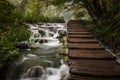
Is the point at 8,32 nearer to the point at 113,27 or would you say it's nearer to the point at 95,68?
the point at 113,27

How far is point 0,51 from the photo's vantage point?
455 inches

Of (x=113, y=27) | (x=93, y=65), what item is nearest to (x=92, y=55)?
(x=93, y=65)

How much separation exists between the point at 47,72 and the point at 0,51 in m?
2.78

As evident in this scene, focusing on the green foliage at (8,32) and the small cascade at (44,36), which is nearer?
the green foliage at (8,32)

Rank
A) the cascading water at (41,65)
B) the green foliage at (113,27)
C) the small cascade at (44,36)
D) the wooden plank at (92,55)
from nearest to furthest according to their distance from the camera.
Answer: the wooden plank at (92,55)
the green foliage at (113,27)
the cascading water at (41,65)
the small cascade at (44,36)

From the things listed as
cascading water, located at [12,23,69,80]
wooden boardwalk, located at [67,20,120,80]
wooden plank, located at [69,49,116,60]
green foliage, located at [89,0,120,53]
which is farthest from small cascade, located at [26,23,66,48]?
wooden boardwalk, located at [67,20,120,80]

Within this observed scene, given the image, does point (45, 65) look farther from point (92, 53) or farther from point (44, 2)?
point (92, 53)

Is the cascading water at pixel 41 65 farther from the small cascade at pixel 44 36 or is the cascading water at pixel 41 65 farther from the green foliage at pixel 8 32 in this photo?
the small cascade at pixel 44 36

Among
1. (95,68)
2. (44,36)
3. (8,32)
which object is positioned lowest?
(44,36)

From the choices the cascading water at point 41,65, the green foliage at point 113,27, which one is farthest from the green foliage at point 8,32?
the green foliage at point 113,27

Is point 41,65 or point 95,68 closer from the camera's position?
point 95,68

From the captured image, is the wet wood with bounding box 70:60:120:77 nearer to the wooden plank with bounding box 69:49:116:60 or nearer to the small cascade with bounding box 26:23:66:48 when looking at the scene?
the wooden plank with bounding box 69:49:116:60

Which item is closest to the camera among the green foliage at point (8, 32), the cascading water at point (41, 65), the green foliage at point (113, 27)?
the green foliage at point (8, 32)

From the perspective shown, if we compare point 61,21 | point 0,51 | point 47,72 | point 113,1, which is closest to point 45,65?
point 47,72
